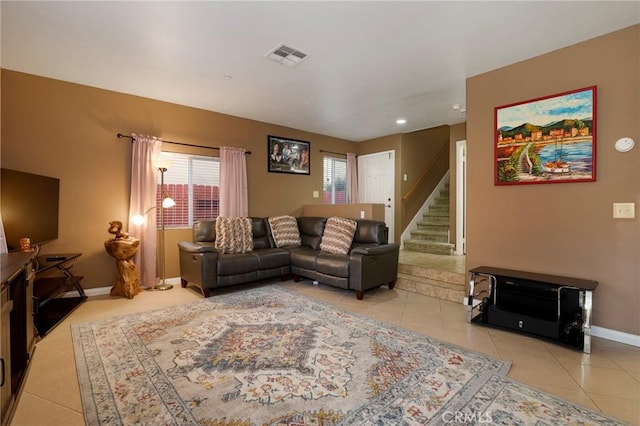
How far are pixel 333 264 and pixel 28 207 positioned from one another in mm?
3242

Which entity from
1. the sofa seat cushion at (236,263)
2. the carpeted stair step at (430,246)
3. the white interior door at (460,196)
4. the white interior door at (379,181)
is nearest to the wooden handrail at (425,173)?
the white interior door at (379,181)

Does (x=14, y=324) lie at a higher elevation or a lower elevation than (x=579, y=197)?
lower

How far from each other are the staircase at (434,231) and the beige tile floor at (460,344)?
1.93m

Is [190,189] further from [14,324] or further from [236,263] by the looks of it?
[14,324]

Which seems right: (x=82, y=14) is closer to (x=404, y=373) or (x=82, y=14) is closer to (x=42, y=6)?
(x=42, y=6)

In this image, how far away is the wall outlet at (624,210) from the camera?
2449mm

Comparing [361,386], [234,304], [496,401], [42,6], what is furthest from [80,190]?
[496,401]

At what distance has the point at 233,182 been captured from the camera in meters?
4.83

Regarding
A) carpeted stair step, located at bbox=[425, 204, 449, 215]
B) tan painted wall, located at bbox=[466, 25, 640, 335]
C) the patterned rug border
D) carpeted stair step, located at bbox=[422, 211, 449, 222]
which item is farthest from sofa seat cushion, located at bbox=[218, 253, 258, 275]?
carpeted stair step, located at bbox=[425, 204, 449, 215]

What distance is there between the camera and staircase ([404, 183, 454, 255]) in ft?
17.6

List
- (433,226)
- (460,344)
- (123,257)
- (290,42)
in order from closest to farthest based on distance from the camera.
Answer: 1. (460,344)
2. (290,42)
3. (123,257)
4. (433,226)

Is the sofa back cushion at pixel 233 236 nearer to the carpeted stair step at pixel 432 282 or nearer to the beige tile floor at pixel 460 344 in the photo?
the beige tile floor at pixel 460 344

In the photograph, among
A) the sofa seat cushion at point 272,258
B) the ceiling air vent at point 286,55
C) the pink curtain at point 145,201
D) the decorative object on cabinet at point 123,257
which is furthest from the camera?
the sofa seat cushion at point 272,258

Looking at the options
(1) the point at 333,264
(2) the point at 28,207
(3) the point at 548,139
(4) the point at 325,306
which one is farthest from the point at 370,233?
(2) the point at 28,207
